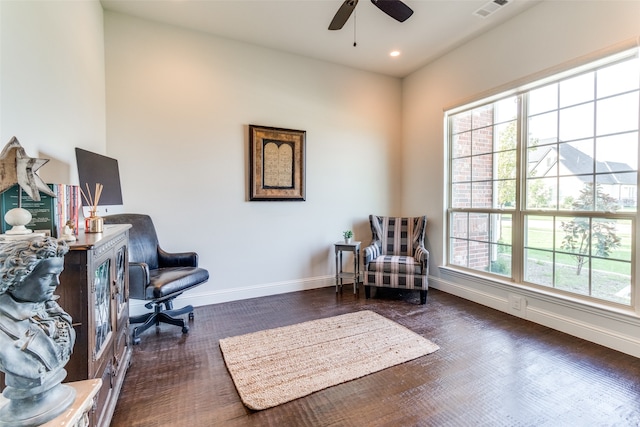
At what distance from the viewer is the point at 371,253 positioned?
3.66 metres

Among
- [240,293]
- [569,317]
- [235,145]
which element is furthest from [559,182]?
[240,293]

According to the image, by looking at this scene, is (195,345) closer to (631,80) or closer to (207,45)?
(207,45)

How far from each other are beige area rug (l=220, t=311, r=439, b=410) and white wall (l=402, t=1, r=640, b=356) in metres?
1.29

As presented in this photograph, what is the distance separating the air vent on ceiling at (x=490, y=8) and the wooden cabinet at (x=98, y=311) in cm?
361

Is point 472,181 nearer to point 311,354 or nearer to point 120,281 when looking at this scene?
point 311,354

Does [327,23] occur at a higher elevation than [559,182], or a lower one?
higher

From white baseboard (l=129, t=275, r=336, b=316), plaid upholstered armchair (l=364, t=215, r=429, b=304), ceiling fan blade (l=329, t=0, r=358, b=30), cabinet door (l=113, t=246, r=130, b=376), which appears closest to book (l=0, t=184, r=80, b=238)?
cabinet door (l=113, t=246, r=130, b=376)

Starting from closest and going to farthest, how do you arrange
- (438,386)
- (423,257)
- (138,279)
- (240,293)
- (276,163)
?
1. (438,386)
2. (138,279)
3. (423,257)
4. (240,293)
5. (276,163)

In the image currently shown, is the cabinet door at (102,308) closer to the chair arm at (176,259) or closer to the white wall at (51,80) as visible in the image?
the white wall at (51,80)

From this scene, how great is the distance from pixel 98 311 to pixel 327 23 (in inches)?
126

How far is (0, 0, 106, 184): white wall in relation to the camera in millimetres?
1326

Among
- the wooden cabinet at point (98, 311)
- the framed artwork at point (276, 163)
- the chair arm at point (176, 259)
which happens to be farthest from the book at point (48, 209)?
the framed artwork at point (276, 163)

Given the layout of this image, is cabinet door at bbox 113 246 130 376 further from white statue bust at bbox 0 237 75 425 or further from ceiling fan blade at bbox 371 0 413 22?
ceiling fan blade at bbox 371 0 413 22

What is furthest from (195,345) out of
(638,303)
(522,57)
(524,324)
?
(522,57)
